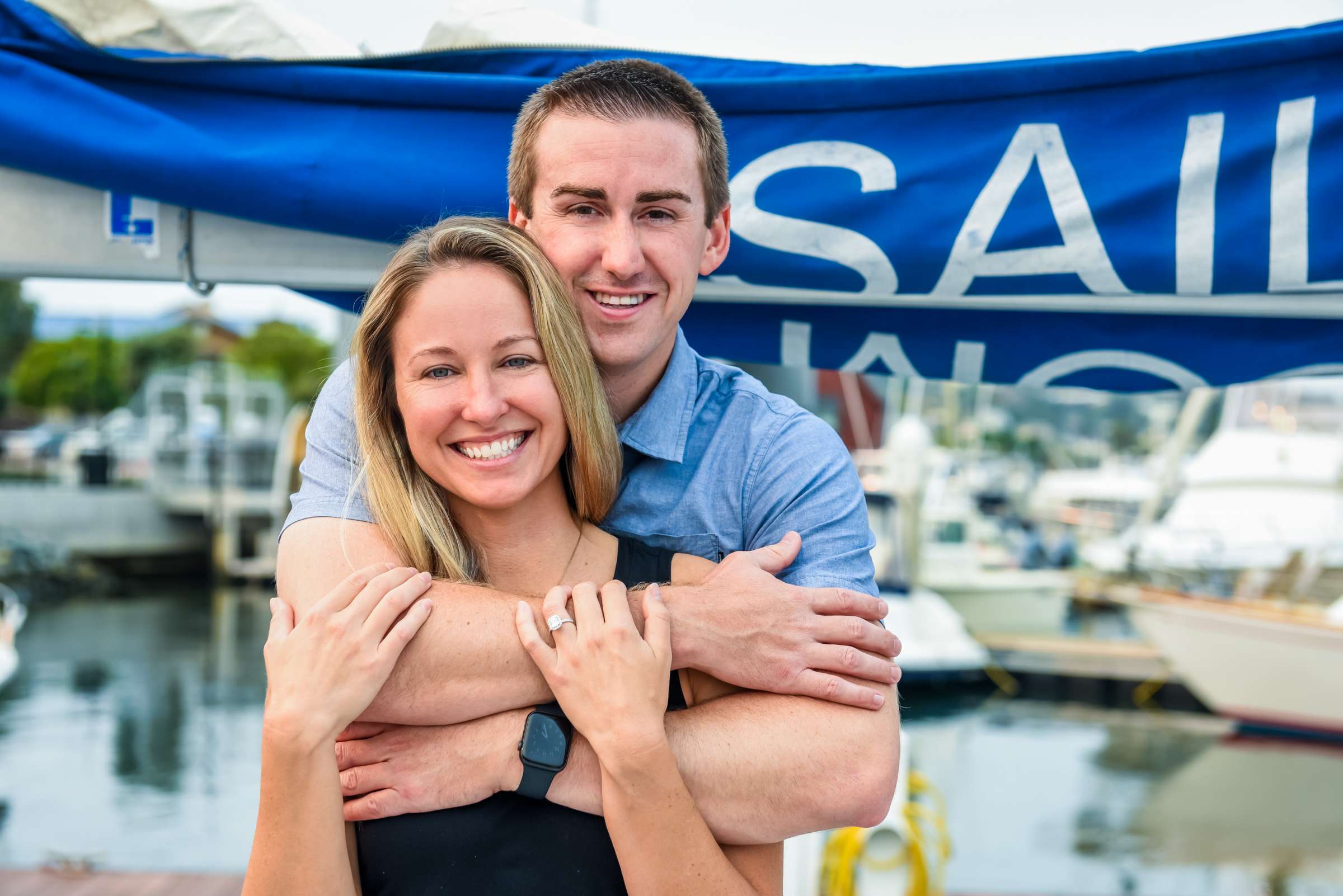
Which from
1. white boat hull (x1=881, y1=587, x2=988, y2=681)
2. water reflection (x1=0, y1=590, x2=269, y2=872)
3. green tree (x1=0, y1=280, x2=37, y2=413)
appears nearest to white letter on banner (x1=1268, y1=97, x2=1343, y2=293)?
water reflection (x1=0, y1=590, x2=269, y2=872)

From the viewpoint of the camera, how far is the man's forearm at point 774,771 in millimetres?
1757

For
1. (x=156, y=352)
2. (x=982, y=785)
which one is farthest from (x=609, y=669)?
(x=156, y=352)

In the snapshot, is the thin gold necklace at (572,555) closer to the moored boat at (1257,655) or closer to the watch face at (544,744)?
the watch face at (544,744)

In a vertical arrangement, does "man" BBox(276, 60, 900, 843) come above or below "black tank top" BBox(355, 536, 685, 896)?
above

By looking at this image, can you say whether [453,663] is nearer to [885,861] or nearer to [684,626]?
[684,626]

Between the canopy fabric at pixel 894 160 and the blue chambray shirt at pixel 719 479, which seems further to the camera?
the canopy fabric at pixel 894 160

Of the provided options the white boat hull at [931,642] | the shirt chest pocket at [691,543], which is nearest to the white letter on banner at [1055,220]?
the shirt chest pocket at [691,543]

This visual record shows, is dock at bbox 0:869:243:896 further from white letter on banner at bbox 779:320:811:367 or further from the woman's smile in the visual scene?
the woman's smile

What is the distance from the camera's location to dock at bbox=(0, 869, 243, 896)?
591cm

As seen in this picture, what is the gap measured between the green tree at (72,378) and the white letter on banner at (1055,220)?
1707 inches

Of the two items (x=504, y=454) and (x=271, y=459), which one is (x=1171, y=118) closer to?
(x=504, y=454)

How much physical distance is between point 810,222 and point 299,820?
1426 millimetres

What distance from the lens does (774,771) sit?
176 centimetres

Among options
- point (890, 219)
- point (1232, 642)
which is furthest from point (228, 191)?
point (1232, 642)
